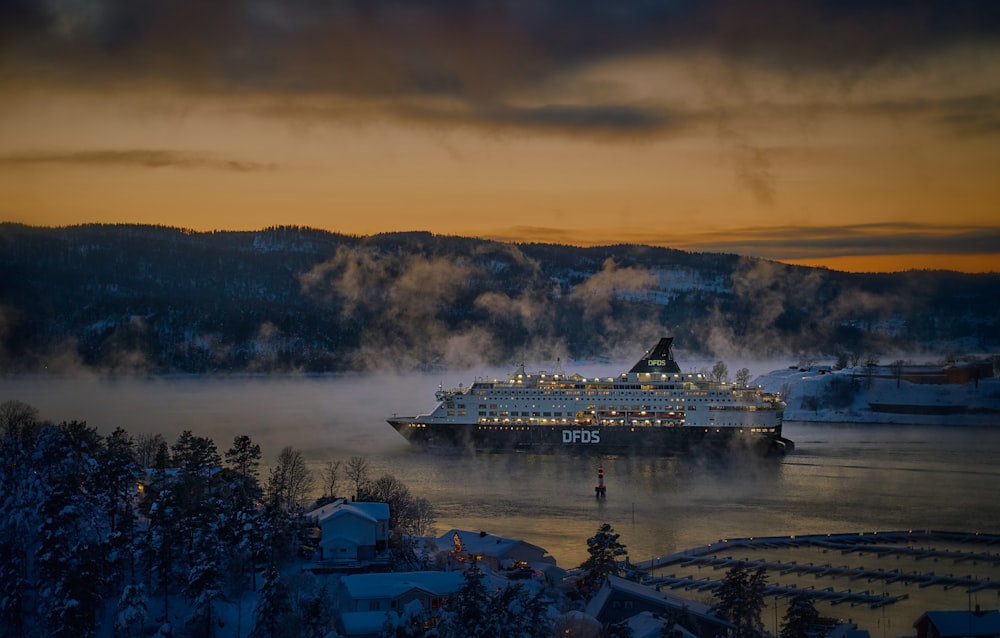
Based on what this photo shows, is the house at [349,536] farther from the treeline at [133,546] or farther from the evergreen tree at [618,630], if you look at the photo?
the evergreen tree at [618,630]

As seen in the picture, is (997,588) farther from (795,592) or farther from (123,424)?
(123,424)

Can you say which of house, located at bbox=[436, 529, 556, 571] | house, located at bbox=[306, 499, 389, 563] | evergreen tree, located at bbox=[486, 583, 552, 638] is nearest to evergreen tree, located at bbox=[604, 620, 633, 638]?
evergreen tree, located at bbox=[486, 583, 552, 638]

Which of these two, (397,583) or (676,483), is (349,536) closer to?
(397,583)

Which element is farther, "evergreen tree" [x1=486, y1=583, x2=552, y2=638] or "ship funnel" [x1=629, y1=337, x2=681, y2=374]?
"ship funnel" [x1=629, y1=337, x2=681, y2=374]

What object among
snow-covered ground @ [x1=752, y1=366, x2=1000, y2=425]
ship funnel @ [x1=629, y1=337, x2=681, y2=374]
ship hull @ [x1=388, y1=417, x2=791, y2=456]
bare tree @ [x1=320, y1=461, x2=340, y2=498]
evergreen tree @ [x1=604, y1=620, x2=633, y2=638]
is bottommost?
evergreen tree @ [x1=604, y1=620, x2=633, y2=638]

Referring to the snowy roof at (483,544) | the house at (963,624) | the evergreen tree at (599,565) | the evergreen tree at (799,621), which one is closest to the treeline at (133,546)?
the snowy roof at (483,544)

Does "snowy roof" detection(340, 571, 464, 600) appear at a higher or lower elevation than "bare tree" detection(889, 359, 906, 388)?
lower

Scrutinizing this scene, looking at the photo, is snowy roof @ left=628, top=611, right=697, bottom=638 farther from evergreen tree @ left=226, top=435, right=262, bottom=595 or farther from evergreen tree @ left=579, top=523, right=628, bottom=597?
evergreen tree @ left=226, top=435, right=262, bottom=595
